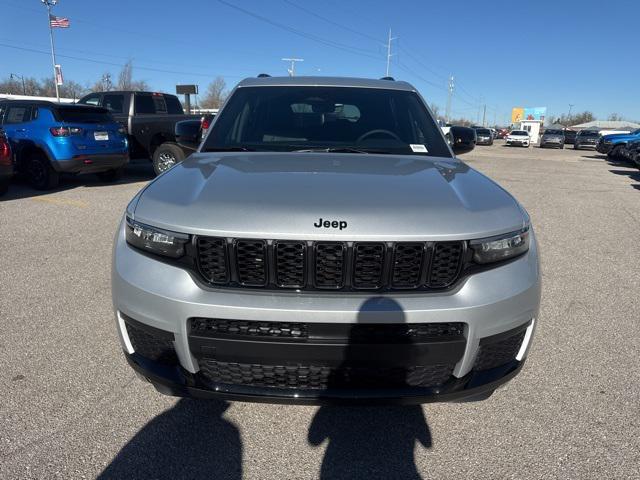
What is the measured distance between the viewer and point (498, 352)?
2014mm

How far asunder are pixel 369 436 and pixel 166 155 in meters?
9.98

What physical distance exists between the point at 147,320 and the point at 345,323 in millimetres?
825

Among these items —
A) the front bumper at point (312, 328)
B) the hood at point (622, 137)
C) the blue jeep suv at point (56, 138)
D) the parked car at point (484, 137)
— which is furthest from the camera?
the parked car at point (484, 137)

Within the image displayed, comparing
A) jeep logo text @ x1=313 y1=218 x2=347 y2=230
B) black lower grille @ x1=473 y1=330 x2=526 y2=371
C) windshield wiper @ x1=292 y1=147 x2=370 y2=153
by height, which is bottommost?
black lower grille @ x1=473 y1=330 x2=526 y2=371

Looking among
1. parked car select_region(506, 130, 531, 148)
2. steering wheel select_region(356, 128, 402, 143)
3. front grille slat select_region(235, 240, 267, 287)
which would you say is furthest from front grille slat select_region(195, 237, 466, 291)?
parked car select_region(506, 130, 531, 148)

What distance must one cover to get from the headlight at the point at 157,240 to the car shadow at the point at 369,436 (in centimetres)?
80

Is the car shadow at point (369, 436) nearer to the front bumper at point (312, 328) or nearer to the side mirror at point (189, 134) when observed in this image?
the front bumper at point (312, 328)

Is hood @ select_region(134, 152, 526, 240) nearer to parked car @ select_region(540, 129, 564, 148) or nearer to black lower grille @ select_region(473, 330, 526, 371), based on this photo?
black lower grille @ select_region(473, 330, 526, 371)

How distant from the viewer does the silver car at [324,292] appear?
6.00ft

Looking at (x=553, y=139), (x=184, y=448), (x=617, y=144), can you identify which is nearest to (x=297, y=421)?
(x=184, y=448)

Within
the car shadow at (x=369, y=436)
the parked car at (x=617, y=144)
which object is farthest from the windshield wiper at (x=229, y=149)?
the parked car at (x=617, y=144)

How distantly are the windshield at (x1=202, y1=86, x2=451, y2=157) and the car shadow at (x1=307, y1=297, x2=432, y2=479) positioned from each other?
5.15 feet

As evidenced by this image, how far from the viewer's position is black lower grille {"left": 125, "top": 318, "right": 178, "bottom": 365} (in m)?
1.93

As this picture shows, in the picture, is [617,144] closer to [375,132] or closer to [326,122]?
[375,132]
